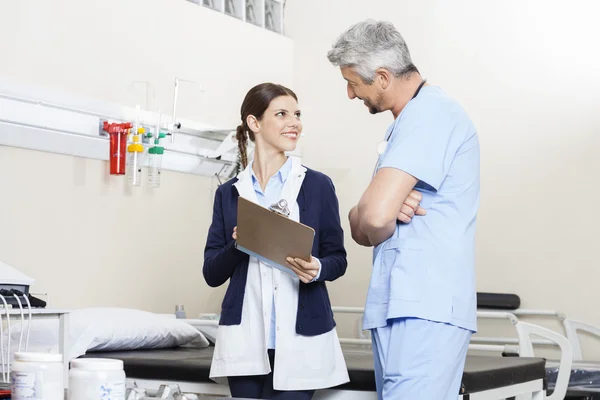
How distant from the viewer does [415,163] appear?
1.73 metres

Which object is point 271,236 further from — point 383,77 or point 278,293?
point 383,77

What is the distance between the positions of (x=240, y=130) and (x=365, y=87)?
59 centimetres

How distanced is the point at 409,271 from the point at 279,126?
694 millimetres

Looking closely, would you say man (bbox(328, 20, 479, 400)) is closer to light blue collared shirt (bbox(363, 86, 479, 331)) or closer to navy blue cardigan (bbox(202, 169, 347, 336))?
light blue collared shirt (bbox(363, 86, 479, 331))

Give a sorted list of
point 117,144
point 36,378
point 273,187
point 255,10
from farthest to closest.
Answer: point 255,10 → point 117,144 → point 273,187 → point 36,378

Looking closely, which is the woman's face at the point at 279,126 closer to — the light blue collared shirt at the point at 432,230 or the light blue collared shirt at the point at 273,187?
the light blue collared shirt at the point at 273,187

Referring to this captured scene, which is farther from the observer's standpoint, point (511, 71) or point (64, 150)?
point (511, 71)

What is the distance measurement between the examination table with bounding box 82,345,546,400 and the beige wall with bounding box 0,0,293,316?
83 centimetres

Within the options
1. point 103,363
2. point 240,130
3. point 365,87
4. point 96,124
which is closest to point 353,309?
point 96,124

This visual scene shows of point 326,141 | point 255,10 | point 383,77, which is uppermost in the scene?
point 255,10

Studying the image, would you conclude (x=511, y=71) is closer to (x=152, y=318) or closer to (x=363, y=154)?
(x=363, y=154)

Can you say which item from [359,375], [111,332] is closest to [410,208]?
[359,375]

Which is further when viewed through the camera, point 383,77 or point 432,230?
point 383,77

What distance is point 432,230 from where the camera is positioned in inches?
69.6
